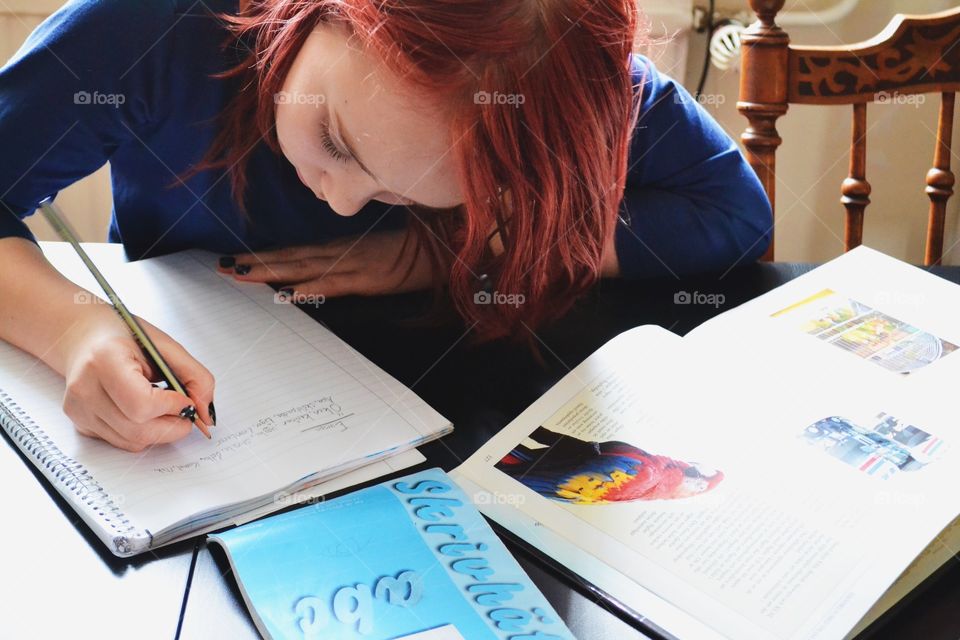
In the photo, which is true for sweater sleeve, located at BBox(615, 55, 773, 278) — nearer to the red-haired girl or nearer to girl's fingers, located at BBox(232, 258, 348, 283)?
the red-haired girl

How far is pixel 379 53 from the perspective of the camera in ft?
2.25

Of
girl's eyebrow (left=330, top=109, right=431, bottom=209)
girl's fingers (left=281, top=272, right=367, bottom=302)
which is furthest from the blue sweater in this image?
girl's eyebrow (left=330, top=109, right=431, bottom=209)

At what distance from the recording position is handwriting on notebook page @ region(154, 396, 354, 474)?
0.64 metres

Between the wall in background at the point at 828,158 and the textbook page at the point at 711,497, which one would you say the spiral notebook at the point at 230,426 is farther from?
the wall in background at the point at 828,158

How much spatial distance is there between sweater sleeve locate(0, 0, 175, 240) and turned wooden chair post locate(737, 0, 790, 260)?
2.20 ft

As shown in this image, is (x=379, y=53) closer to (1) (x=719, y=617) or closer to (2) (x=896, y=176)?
(1) (x=719, y=617)

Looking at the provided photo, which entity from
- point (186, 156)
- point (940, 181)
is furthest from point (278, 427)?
point (940, 181)

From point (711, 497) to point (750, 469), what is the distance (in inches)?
1.7

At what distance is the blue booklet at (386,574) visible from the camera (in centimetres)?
51

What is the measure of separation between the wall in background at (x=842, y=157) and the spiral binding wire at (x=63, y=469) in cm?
150

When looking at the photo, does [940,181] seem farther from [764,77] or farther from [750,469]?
[750,469]

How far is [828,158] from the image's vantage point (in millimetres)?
1900

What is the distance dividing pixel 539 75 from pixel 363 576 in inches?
14.8

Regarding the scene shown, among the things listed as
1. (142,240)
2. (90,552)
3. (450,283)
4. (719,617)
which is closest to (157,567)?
(90,552)
